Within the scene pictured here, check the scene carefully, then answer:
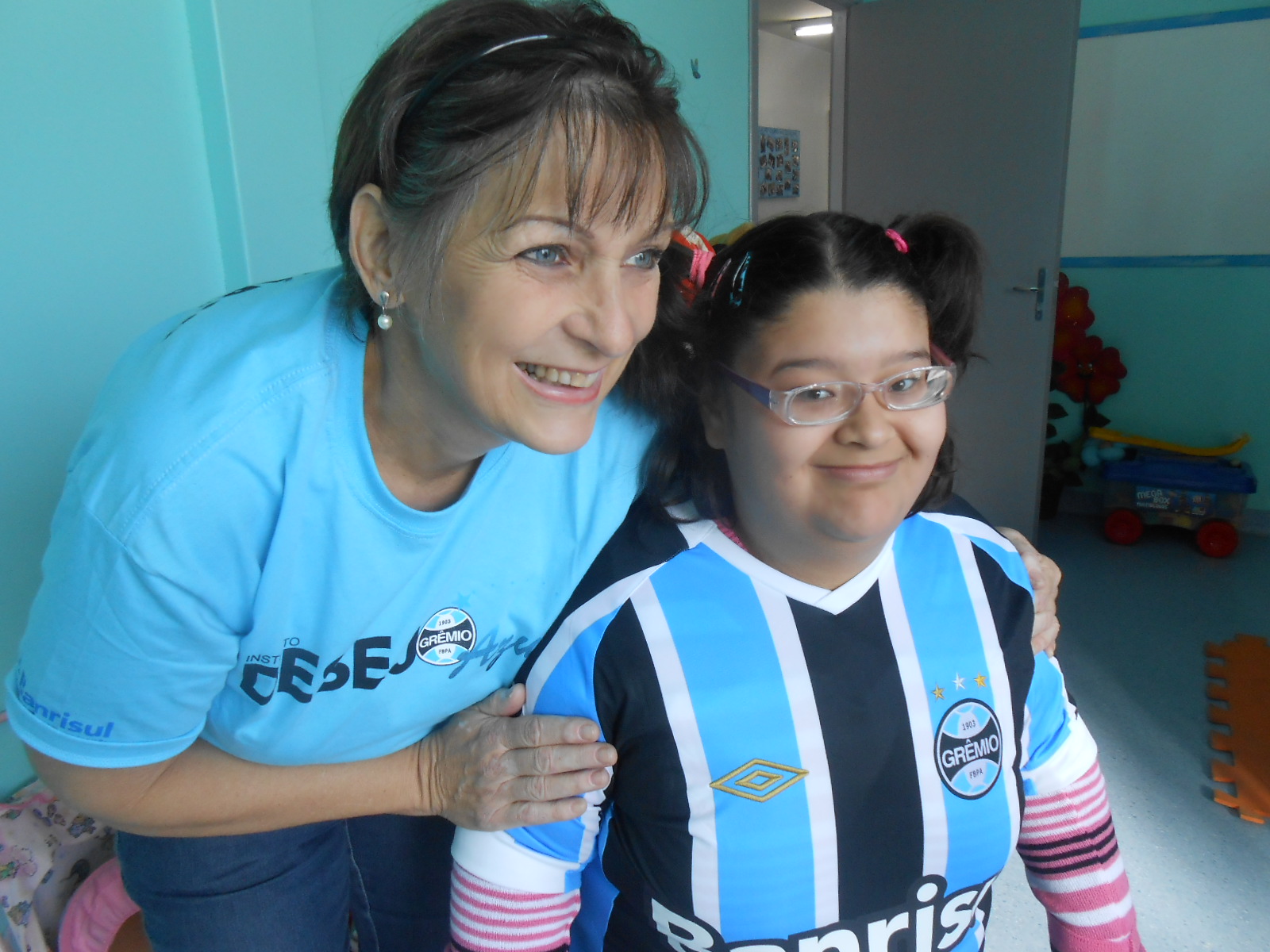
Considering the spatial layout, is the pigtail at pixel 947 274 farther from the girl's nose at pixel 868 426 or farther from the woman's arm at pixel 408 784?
the woman's arm at pixel 408 784

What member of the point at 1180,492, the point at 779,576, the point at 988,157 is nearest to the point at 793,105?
the point at 988,157

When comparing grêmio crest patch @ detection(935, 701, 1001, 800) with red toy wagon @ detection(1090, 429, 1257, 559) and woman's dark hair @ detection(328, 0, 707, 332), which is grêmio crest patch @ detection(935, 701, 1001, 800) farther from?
red toy wagon @ detection(1090, 429, 1257, 559)

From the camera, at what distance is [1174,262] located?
15.2 ft

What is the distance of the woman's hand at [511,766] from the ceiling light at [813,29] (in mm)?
5095

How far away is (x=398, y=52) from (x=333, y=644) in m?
0.62

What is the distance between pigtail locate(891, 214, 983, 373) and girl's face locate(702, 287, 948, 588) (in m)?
0.07

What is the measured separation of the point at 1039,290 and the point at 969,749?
3.62 m

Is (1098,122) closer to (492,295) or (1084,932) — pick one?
(1084,932)

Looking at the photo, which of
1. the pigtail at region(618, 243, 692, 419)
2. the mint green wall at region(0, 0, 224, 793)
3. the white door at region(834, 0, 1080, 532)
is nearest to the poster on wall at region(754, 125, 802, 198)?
the white door at region(834, 0, 1080, 532)

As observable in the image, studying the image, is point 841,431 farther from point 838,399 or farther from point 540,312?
A: point 540,312

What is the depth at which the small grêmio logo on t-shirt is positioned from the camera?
1.00 meters

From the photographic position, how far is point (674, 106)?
35.7 inches

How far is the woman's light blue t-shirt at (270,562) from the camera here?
846mm

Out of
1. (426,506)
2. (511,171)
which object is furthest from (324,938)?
(511,171)
